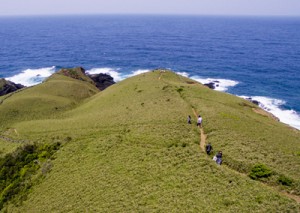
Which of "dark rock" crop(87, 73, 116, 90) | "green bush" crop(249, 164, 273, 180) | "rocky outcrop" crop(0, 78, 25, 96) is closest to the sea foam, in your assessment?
"dark rock" crop(87, 73, 116, 90)

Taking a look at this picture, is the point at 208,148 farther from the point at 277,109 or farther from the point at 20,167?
the point at 277,109

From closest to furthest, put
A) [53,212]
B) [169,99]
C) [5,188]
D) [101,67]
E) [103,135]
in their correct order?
[53,212], [5,188], [103,135], [169,99], [101,67]

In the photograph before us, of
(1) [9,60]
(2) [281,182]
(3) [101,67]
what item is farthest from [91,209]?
(1) [9,60]

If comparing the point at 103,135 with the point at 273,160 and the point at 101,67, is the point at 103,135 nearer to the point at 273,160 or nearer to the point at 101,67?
the point at 273,160

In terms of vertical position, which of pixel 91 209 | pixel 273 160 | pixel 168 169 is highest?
pixel 273 160

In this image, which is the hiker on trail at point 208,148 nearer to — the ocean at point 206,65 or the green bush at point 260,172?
the green bush at point 260,172

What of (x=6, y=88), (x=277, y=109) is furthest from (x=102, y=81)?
(x=277, y=109)

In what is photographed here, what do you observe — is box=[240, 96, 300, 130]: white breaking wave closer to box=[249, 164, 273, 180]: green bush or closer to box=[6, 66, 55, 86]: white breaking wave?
box=[249, 164, 273, 180]: green bush

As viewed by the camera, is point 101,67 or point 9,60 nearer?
point 101,67
